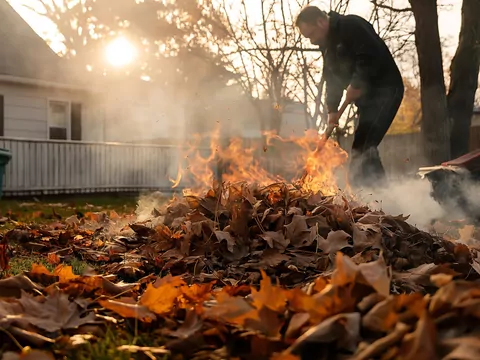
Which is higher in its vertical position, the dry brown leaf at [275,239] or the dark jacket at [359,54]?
the dark jacket at [359,54]

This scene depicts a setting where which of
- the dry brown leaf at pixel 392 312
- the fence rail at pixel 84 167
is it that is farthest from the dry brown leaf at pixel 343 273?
the fence rail at pixel 84 167

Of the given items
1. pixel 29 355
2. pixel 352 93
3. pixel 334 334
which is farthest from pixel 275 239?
pixel 352 93

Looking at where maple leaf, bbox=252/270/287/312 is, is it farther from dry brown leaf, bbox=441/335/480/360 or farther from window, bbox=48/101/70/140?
window, bbox=48/101/70/140

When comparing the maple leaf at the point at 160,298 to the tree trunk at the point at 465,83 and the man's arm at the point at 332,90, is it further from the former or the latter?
the tree trunk at the point at 465,83

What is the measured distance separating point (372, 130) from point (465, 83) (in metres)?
4.78

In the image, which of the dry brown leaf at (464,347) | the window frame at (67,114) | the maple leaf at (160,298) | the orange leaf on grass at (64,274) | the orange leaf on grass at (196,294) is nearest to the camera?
the dry brown leaf at (464,347)

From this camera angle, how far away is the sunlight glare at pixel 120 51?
25422 millimetres

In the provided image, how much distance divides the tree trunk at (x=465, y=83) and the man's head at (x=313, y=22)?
5.11 meters

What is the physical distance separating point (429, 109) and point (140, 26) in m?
12.0

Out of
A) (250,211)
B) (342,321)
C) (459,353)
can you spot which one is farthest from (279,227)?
(459,353)

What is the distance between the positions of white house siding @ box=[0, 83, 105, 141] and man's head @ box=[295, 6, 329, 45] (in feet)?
35.5

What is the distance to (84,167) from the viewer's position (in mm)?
14031

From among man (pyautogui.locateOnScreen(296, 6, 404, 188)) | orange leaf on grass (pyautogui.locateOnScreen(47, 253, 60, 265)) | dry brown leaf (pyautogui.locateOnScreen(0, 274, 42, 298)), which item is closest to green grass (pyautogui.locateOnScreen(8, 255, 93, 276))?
orange leaf on grass (pyautogui.locateOnScreen(47, 253, 60, 265))

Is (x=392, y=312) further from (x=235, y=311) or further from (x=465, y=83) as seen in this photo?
(x=465, y=83)
